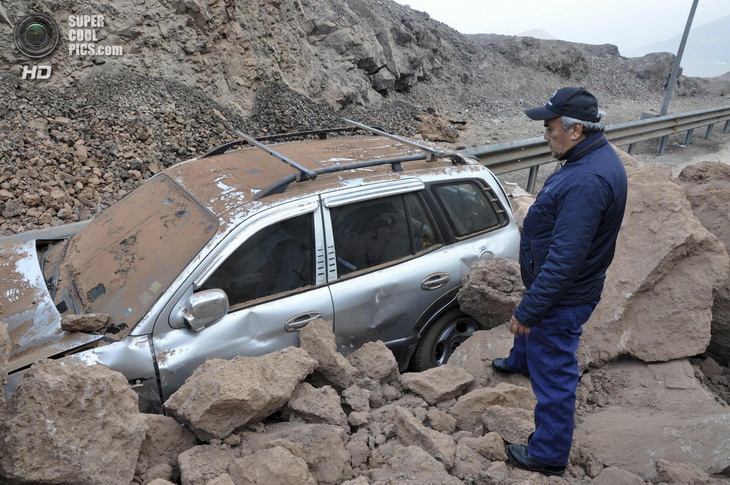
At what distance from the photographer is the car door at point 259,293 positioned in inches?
124

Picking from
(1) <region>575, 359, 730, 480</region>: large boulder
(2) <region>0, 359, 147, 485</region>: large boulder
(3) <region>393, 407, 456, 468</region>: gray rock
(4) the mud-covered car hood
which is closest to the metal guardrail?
(1) <region>575, 359, 730, 480</region>: large boulder

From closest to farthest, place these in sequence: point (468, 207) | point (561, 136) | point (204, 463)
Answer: point (204, 463), point (561, 136), point (468, 207)

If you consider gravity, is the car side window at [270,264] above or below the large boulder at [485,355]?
above

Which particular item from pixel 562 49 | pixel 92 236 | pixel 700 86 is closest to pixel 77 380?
pixel 92 236

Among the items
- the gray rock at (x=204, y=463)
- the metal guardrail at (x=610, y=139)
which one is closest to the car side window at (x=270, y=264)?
the gray rock at (x=204, y=463)

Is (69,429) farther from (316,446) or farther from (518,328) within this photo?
(518,328)

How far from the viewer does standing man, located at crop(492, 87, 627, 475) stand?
2.87m

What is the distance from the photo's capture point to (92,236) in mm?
3855

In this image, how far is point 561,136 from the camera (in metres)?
3.06

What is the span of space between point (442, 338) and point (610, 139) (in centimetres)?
763

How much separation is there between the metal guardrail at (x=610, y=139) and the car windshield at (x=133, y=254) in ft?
10.1

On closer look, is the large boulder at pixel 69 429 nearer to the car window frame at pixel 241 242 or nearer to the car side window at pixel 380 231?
the car window frame at pixel 241 242

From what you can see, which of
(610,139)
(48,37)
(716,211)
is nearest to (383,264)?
(716,211)

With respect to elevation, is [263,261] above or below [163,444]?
above
